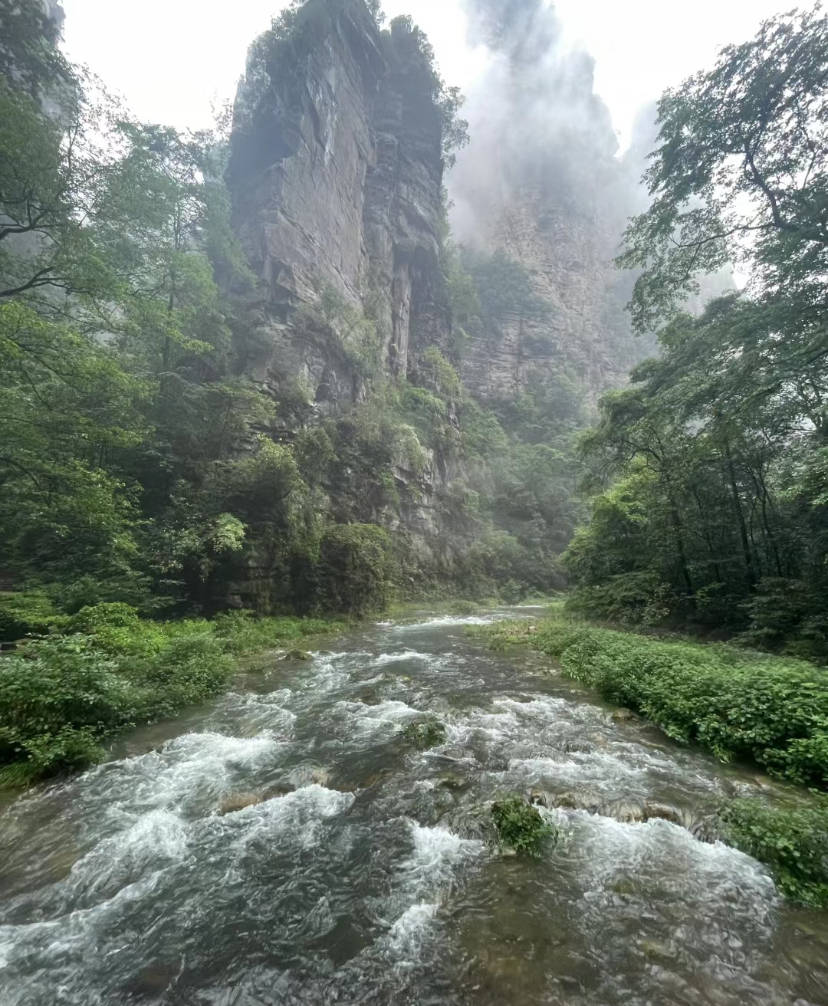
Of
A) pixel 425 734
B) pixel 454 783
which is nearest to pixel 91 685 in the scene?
pixel 425 734

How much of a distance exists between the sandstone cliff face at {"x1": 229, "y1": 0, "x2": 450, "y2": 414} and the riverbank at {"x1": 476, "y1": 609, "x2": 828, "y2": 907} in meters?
24.7

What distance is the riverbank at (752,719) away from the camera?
3.92 meters

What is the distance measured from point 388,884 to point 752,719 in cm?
547

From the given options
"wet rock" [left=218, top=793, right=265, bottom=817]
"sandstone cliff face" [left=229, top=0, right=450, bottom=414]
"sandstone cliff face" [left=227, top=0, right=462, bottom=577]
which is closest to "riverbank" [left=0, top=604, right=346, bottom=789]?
"wet rock" [left=218, top=793, right=265, bottom=817]

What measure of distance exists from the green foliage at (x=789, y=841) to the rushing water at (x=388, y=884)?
0.47ft

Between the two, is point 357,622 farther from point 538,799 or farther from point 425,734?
point 538,799

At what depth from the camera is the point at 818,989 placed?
285 centimetres

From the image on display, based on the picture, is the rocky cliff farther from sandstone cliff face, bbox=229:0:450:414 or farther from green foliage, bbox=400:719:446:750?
green foliage, bbox=400:719:446:750

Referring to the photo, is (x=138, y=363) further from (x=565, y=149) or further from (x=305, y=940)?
(x=565, y=149)

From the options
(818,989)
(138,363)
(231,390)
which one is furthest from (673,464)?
(138,363)

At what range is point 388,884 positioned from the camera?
3.98m

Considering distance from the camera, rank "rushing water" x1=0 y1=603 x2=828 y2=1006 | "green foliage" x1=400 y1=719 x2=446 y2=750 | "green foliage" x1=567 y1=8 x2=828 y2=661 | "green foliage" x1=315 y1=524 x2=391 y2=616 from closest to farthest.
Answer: "rushing water" x1=0 y1=603 x2=828 y2=1006 < "green foliage" x1=400 y1=719 x2=446 y2=750 < "green foliage" x1=567 y1=8 x2=828 y2=661 < "green foliage" x1=315 y1=524 x2=391 y2=616

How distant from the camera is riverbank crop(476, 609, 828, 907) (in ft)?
12.9

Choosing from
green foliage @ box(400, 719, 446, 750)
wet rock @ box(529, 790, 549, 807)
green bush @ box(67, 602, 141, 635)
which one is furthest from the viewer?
green bush @ box(67, 602, 141, 635)
